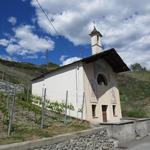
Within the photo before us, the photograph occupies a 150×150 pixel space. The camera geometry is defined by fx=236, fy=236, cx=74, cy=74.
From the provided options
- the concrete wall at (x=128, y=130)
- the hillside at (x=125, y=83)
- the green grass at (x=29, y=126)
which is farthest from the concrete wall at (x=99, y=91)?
the hillside at (x=125, y=83)

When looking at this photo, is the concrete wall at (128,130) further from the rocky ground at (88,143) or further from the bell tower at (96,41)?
the bell tower at (96,41)

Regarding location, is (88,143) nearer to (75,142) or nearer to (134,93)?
(75,142)

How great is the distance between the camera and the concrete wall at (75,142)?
27.6ft

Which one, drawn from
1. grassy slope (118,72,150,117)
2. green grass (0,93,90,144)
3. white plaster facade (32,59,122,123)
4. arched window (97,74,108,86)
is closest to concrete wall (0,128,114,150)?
green grass (0,93,90,144)

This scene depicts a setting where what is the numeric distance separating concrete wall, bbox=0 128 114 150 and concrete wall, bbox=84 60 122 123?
10.8ft

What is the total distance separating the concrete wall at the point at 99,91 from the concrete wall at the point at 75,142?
329cm

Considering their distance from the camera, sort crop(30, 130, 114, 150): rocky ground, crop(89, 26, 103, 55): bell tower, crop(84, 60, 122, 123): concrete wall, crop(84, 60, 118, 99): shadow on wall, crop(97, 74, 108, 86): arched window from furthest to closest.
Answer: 1. crop(89, 26, 103, 55): bell tower
2. crop(97, 74, 108, 86): arched window
3. crop(84, 60, 118, 99): shadow on wall
4. crop(84, 60, 122, 123): concrete wall
5. crop(30, 130, 114, 150): rocky ground

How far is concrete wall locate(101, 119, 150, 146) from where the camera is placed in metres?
15.2

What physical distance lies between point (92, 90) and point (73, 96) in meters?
1.55

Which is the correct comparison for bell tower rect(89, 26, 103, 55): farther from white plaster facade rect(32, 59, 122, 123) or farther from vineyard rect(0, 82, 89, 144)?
vineyard rect(0, 82, 89, 144)

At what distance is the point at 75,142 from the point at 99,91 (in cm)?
848

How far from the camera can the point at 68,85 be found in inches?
724

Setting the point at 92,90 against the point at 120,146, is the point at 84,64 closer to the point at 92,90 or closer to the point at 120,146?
the point at 92,90

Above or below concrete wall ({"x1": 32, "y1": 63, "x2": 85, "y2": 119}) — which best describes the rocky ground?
below
